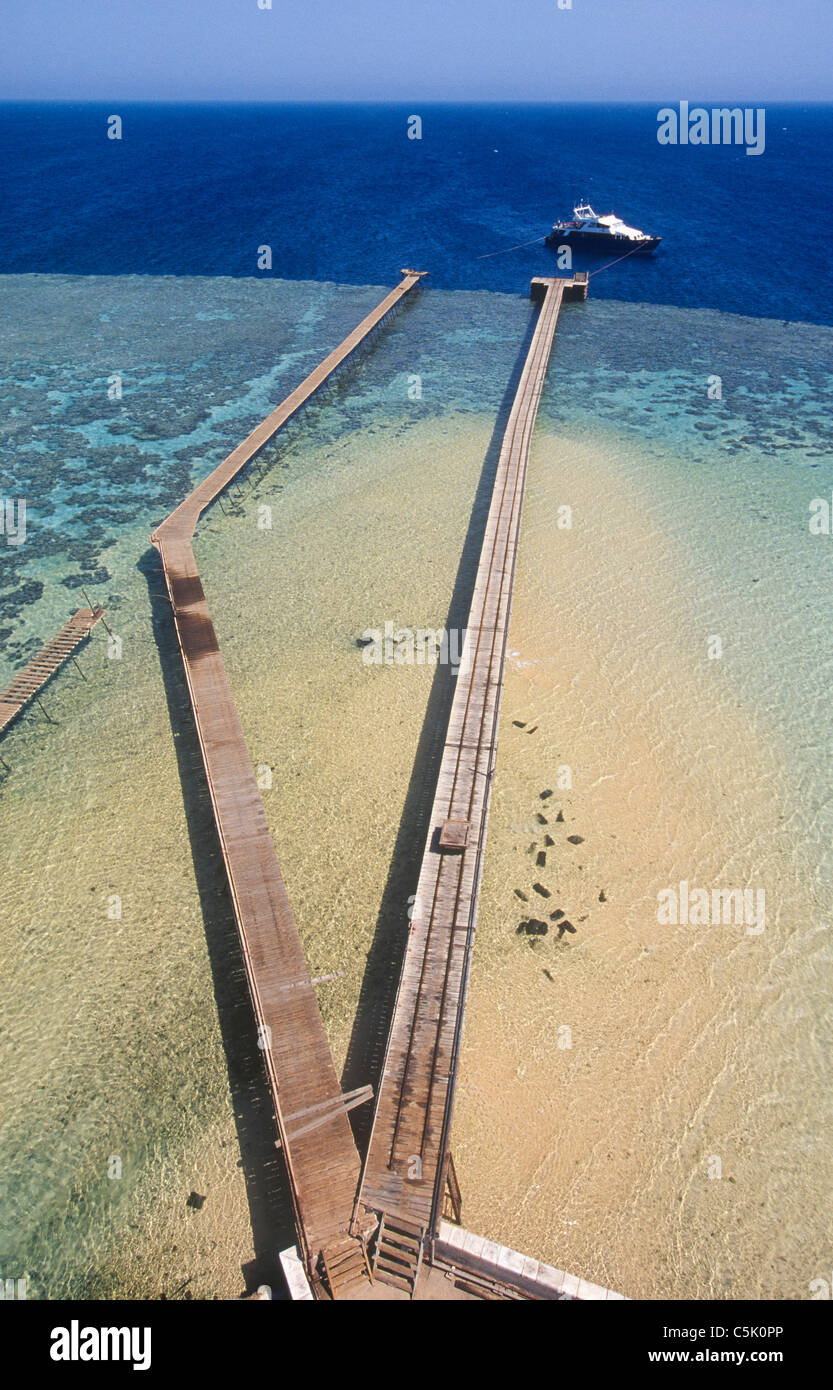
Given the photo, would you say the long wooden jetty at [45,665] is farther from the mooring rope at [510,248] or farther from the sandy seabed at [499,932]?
the mooring rope at [510,248]

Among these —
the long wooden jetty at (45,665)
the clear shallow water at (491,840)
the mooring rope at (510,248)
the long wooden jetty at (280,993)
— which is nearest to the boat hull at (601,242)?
the mooring rope at (510,248)

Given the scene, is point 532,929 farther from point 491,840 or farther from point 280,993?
point 280,993

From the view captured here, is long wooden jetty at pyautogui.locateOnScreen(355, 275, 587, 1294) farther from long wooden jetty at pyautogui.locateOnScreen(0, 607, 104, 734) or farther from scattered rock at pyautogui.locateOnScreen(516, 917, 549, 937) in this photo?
long wooden jetty at pyautogui.locateOnScreen(0, 607, 104, 734)

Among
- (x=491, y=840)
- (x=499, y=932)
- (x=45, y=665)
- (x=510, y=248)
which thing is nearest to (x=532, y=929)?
(x=499, y=932)

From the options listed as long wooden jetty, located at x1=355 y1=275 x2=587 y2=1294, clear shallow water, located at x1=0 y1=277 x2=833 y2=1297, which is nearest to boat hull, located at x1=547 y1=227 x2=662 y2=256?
clear shallow water, located at x1=0 y1=277 x2=833 y2=1297

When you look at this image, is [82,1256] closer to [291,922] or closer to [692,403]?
[291,922]

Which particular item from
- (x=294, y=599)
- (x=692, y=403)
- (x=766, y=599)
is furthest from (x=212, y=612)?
(x=692, y=403)
